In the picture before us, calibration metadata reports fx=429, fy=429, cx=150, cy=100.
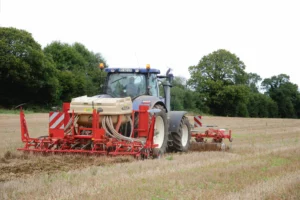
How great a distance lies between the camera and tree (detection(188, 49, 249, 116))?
55500 millimetres

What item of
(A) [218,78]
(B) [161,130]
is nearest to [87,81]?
(A) [218,78]

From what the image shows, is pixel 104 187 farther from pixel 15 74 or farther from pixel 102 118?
pixel 15 74

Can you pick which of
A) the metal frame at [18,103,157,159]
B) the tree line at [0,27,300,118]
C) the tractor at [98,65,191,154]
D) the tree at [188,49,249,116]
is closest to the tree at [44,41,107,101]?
the tree line at [0,27,300,118]

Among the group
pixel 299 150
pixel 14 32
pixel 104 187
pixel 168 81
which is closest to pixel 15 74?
pixel 14 32

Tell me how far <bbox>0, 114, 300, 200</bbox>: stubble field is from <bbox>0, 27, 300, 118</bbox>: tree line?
390 cm

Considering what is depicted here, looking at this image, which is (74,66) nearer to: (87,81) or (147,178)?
(87,81)

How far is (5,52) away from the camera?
35125 millimetres

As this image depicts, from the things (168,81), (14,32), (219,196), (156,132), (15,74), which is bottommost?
(219,196)

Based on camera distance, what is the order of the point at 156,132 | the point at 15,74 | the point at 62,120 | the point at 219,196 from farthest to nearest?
1. the point at 15,74
2. the point at 156,132
3. the point at 62,120
4. the point at 219,196

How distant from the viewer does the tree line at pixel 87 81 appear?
115ft

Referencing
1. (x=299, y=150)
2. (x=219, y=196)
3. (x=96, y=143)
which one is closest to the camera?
(x=219, y=196)

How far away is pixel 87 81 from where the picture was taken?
4206cm

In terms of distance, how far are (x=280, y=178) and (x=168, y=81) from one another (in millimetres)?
5188

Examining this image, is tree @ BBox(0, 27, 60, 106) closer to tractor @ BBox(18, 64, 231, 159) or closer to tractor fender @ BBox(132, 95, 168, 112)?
tractor @ BBox(18, 64, 231, 159)
